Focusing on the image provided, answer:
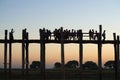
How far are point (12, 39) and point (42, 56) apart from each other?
221 cm

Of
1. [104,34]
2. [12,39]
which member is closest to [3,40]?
[12,39]

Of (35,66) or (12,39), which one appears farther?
(35,66)

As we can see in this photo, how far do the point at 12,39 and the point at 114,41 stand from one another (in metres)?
6.56

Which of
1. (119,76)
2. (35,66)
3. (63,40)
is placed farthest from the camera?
(35,66)

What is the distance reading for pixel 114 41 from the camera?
27.1 metres

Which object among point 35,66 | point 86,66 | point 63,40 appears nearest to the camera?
point 63,40

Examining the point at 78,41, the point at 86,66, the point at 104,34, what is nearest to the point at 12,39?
the point at 78,41

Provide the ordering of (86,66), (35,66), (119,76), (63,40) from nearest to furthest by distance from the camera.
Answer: (63,40)
(119,76)
(86,66)
(35,66)

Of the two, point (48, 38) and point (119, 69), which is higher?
point (48, 38)

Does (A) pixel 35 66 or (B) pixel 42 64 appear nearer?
(B) pixel 42 64

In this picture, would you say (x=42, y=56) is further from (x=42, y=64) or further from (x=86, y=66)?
(x=86, y=66)

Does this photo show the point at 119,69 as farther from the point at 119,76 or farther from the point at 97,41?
the point at 97,41

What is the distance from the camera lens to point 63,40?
86.2ft

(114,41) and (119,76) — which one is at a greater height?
(114,41)
